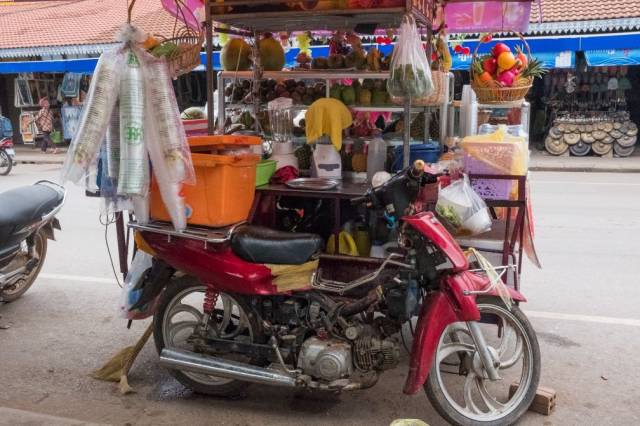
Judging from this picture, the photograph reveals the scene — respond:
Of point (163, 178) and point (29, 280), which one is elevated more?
point (163, 178)

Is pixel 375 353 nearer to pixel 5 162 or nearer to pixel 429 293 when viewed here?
pixel 429 293

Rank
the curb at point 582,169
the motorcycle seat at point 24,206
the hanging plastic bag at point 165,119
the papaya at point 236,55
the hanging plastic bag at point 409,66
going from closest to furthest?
1. the hanging plastic bag at point 165,119
2. the hanging plastic bag at point 409,66
3. the motorcycle seat at point 24,206
4. the papaya at point 236,55
5. the curb at point 582,169

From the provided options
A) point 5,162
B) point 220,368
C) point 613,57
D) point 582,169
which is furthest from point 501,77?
point 5,162

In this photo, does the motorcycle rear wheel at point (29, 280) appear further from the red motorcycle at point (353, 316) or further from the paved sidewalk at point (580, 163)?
the paved sidewalk at point (580, 163)

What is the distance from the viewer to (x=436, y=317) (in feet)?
10.5

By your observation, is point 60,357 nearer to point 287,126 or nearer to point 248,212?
point 248,212

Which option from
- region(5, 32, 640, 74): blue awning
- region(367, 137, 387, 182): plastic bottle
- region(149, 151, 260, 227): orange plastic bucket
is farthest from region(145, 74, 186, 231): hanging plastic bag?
region(5, 32, 640, 74): blue awning

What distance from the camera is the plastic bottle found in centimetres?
453

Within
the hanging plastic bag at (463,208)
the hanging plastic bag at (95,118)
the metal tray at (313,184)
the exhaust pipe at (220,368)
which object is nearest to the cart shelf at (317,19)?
the metal tray at (313,184)

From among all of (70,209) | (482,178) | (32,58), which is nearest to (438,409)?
(482,178)

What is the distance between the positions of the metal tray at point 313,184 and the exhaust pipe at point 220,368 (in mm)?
1147

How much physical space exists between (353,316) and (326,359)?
10.6 inches

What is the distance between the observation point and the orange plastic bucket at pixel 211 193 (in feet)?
11.4

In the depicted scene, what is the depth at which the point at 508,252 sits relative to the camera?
379 centimetres
